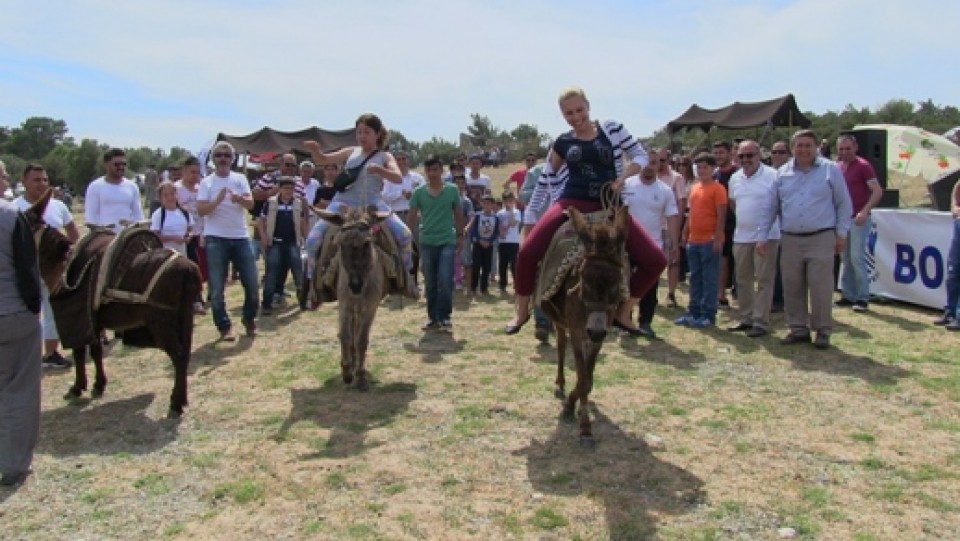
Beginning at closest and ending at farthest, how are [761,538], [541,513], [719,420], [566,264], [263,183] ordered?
[761,538]
[541,513]
[566,264]
[719,420]
[263,183]

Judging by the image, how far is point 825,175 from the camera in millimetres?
7941

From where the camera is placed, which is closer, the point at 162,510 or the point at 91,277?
the point at 162,510

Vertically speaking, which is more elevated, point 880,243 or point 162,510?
point 880,243

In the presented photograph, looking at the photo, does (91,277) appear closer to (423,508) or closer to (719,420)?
(423,508)

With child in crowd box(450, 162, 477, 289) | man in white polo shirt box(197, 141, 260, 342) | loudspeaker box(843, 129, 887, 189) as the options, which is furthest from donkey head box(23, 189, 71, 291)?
loudspeaker box(843, 129, 887, 189)

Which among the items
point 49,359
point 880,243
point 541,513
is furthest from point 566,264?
point 880,243

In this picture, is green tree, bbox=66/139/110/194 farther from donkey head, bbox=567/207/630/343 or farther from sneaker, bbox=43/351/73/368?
donkey head, bbox=567/207/630/343

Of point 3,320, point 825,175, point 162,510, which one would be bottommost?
point 162,510

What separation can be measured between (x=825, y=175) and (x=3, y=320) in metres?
7.78

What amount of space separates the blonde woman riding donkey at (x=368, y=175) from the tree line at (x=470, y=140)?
48.2 ft

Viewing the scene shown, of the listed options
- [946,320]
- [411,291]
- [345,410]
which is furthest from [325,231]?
[946,320]

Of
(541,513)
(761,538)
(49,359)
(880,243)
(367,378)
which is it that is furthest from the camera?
(880,243)

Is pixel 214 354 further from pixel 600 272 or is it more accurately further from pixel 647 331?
pixel 600 272

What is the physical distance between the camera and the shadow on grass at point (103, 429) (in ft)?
17.8
